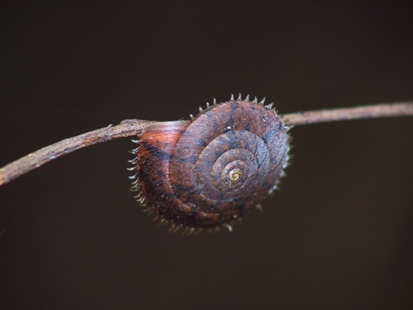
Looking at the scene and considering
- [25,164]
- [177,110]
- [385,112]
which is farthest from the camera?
[177,110]

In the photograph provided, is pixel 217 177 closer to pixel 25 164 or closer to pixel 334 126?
pixel 25 164

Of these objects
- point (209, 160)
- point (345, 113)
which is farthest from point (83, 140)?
point (345, 113)

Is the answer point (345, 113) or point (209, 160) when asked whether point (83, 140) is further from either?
point (345, 113)

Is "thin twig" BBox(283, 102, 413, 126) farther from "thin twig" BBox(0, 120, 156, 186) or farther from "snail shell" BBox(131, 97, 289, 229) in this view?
"thin twig" BBox(0, 120, 156, 186)

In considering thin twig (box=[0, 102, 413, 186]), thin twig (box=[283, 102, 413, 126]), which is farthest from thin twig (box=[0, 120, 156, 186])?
thin twig (box=[283, 102, 413, 126])

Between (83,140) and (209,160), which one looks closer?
(83,140)

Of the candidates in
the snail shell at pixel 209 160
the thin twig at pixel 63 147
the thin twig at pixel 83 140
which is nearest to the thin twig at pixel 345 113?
the thin twig at pixel 83 140

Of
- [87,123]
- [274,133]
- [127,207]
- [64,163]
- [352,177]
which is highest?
[87,123]

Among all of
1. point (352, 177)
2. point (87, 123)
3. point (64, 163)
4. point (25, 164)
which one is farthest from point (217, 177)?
point (352, 177)

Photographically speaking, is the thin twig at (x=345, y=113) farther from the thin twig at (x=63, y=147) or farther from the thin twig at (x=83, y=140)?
the thin twig at (x=63, y=147)
